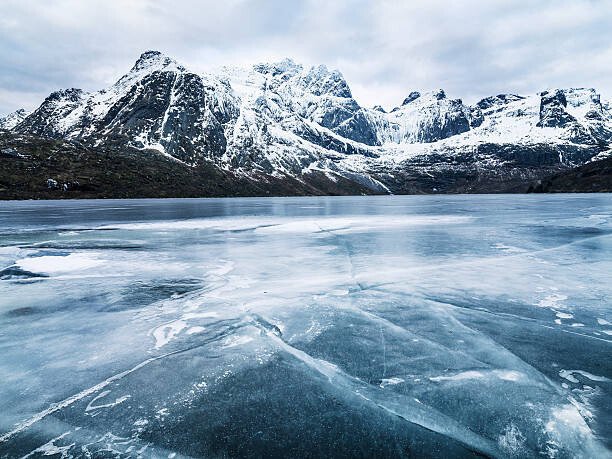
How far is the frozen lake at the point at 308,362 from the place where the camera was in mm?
5895

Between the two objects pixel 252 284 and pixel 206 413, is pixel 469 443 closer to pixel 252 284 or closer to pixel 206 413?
pixel 206 413

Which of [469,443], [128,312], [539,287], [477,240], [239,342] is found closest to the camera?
[469,443]

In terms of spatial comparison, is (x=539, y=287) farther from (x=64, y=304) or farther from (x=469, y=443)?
(x=64, y=304)

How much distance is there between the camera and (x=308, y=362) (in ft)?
27.7

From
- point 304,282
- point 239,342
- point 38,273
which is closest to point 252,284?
point 304,282

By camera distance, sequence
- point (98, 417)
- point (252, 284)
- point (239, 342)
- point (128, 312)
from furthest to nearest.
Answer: point (252, 284)
point (128, 312)
point (239, 342)
point (98, 417)

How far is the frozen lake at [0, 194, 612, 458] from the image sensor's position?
589cm

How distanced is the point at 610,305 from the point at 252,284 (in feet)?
37.7

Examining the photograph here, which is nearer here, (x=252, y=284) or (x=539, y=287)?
(x=539, y=287)

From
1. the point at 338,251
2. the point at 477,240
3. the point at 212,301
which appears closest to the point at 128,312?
the point at 212,301

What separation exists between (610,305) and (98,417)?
13.5 m

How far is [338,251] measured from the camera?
76.5ft

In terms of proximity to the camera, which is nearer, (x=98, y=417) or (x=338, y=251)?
(x=98, y=417)

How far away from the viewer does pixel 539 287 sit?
1415 cm
